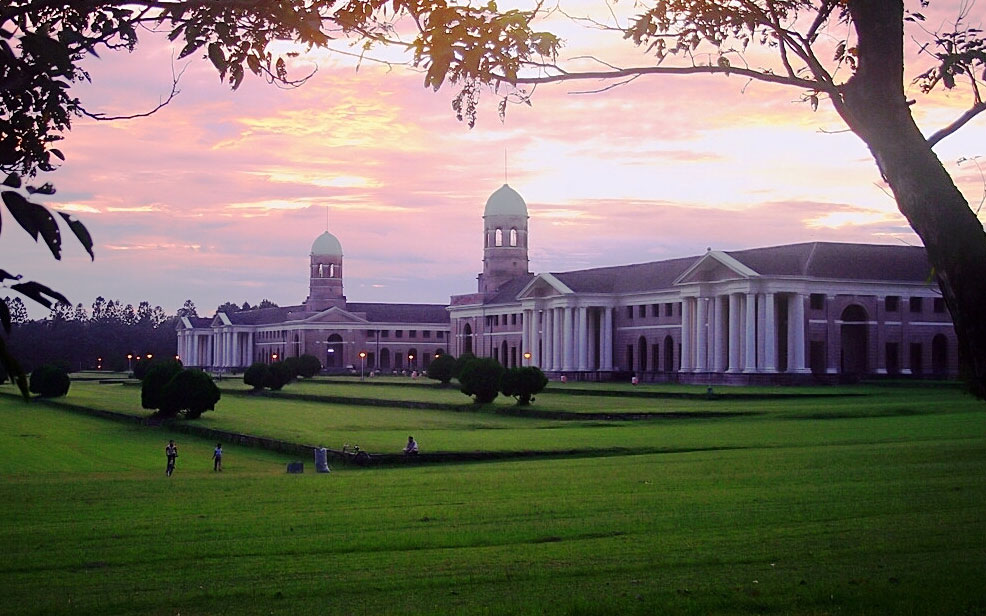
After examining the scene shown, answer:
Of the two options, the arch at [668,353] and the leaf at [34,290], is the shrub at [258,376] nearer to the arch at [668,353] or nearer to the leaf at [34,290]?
the arch at [668,353]

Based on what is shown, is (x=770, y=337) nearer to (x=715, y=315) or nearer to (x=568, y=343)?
(x=715, y=315)

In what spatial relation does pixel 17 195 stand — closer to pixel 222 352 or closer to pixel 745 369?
pixel 745 369

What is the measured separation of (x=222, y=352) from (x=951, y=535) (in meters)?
143

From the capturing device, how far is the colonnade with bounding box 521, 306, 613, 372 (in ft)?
295

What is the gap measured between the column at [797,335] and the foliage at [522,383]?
2681 centimetres

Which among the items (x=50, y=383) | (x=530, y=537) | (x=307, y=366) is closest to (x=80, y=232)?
(x=530, y=537)

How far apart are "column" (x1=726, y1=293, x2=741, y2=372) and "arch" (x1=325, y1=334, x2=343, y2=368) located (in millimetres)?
68883

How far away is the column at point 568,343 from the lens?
295ft

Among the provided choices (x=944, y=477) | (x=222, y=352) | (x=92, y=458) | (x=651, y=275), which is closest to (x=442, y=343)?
(x=222, y=352)

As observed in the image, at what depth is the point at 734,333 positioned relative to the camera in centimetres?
7238

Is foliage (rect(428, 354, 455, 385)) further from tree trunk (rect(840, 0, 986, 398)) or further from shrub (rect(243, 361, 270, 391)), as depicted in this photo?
tree trunk (rect(840, 0, 986, 398))

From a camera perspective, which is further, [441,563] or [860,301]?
[860,301]

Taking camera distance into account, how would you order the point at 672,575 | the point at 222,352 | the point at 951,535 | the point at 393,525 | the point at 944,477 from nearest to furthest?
the point at 672,575, the point at 951,535, the point at 393,525, the point at 944,477, the point at 222,352

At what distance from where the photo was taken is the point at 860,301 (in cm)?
7325
